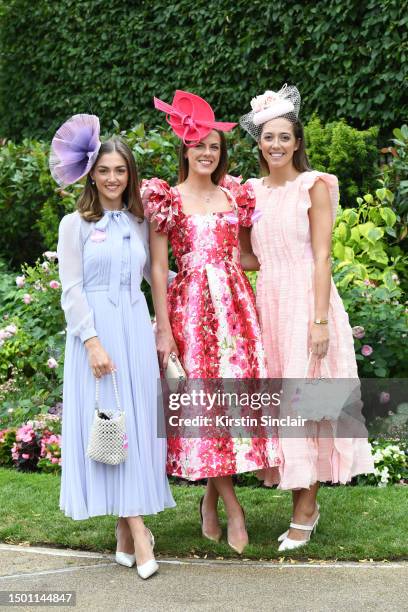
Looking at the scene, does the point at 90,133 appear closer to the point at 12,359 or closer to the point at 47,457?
the point at 47,457

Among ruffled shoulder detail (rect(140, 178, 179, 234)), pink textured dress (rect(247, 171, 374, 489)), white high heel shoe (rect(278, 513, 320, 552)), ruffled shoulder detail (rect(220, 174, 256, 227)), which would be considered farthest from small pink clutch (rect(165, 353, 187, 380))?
white high heel shoe (rect(278, 513, 320, 552))

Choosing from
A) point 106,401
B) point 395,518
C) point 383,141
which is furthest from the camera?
point 383,141

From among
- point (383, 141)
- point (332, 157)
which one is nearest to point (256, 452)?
point (332, 157)

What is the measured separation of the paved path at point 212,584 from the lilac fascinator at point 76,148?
5.25ft

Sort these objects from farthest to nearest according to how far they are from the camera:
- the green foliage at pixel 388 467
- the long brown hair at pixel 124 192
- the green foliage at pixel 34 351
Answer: the green foliage at pixel 34 351
the green foliage at pixel 388 467
the long brown hair at pixel 124 192

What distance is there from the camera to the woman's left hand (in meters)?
3.75

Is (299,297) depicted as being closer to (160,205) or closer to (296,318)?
(296,318)

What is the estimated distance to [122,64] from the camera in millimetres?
9281

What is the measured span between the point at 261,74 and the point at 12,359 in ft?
10.7

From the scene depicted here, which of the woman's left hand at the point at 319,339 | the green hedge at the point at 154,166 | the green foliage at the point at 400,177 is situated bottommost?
the woman's left hand at the point at 319,339

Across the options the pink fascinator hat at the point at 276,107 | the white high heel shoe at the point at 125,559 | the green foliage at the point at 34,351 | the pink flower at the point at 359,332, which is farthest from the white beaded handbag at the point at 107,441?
the green foliage at the point at 34,351

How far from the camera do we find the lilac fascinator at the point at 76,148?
3.71m

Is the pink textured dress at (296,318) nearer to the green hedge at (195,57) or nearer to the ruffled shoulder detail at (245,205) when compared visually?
the ruffled shoulder detail at (245,205)

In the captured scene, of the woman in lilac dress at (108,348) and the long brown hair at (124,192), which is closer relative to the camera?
the woman in lilac dress at (108,348)
